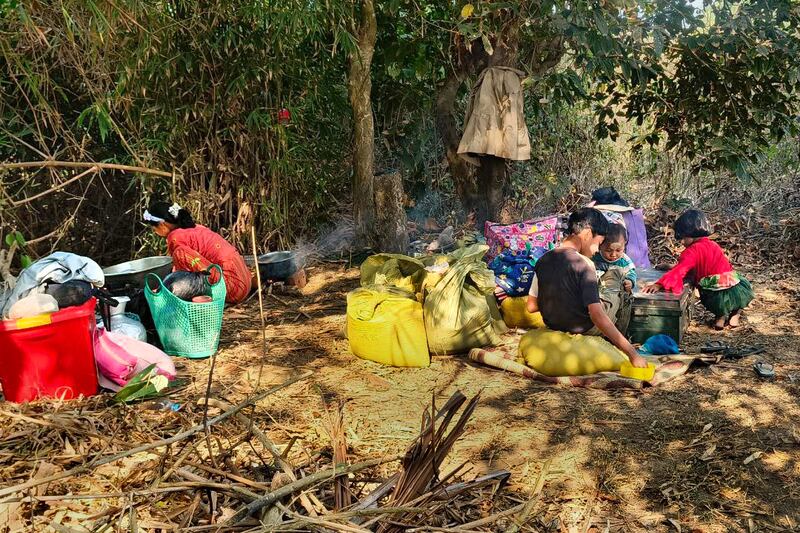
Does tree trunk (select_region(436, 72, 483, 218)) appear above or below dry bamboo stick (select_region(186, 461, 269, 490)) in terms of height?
above

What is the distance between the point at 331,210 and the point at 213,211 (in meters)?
1.32

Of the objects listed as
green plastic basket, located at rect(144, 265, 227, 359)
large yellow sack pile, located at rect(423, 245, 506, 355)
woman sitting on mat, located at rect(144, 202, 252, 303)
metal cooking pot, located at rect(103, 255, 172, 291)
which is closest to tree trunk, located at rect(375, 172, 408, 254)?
woman sitting on mat, located at rect(144, 202, 252, 303)

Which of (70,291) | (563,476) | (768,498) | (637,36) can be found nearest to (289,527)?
(563,476)

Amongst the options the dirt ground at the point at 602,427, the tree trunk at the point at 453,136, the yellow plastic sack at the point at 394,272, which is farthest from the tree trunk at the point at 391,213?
the dirt ground at the point at 602,427

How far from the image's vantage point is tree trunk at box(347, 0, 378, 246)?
668cm

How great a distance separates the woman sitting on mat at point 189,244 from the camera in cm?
543

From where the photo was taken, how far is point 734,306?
5.32 meters

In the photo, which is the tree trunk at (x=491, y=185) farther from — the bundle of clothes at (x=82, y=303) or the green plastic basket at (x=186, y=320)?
the bundle of clothes at (x=82, y=303)

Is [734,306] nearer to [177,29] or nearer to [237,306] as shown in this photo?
[237,306]

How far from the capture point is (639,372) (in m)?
4.29

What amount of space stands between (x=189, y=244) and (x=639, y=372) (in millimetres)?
3301

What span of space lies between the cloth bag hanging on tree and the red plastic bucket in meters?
3.83

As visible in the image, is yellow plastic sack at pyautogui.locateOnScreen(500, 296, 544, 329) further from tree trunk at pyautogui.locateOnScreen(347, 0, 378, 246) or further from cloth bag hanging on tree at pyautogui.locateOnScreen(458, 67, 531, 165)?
tree trunk at pyautogui.locateOnScreen(347, 0, 378, 246)

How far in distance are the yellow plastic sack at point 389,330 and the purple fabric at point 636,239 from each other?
230cm
